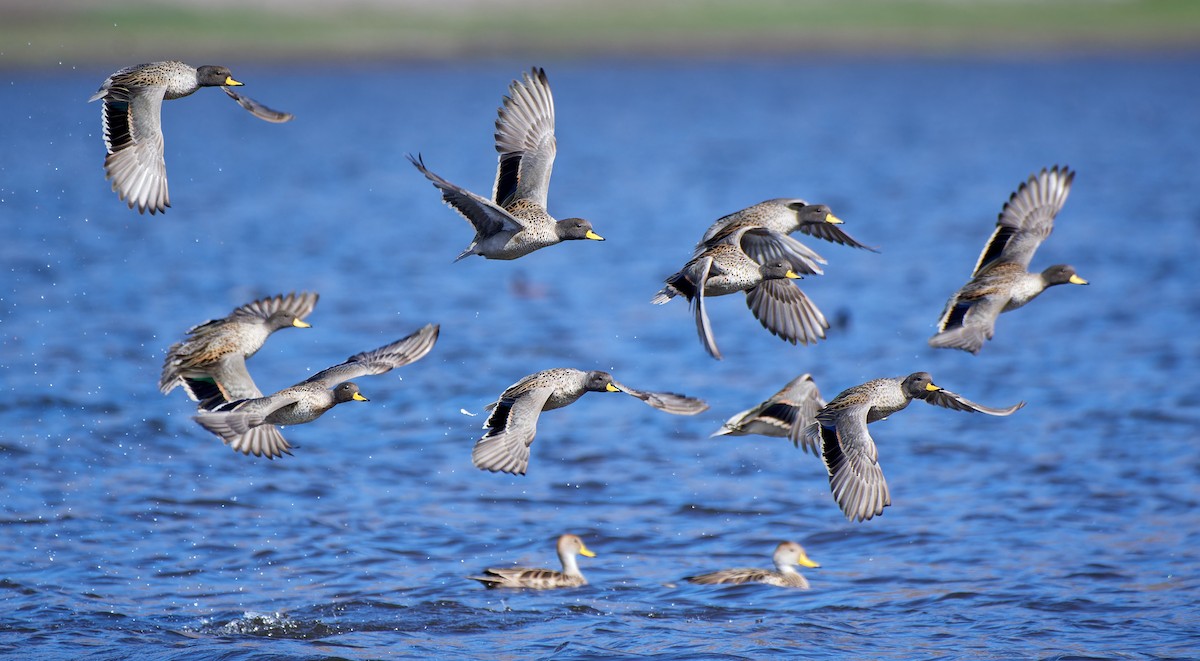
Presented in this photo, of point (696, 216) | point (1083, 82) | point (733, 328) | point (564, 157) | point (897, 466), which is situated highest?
point (1083, 82)

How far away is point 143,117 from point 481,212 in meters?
2.32

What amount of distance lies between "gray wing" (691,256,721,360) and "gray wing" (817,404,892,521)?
104 cm

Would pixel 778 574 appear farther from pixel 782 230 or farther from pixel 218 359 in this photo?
pixel 218 359

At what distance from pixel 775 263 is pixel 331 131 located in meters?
52.0

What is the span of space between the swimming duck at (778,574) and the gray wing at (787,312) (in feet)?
6.59

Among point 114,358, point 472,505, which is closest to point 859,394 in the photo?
point 472,505

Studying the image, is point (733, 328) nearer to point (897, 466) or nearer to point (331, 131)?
point (897, 466)

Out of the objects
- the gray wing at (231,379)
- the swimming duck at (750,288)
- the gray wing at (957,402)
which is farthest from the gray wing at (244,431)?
the gray wing at (957,402)

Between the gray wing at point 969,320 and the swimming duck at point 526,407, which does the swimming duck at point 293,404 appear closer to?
the swimming duck at point 526,407

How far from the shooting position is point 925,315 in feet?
74.3

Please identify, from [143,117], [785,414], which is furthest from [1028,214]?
[143,117]

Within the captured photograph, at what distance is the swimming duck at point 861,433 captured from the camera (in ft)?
29.7

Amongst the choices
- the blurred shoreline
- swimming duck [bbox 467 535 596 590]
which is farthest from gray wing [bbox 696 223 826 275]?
the blurred shoreline

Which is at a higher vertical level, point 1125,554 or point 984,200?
point 984,200
